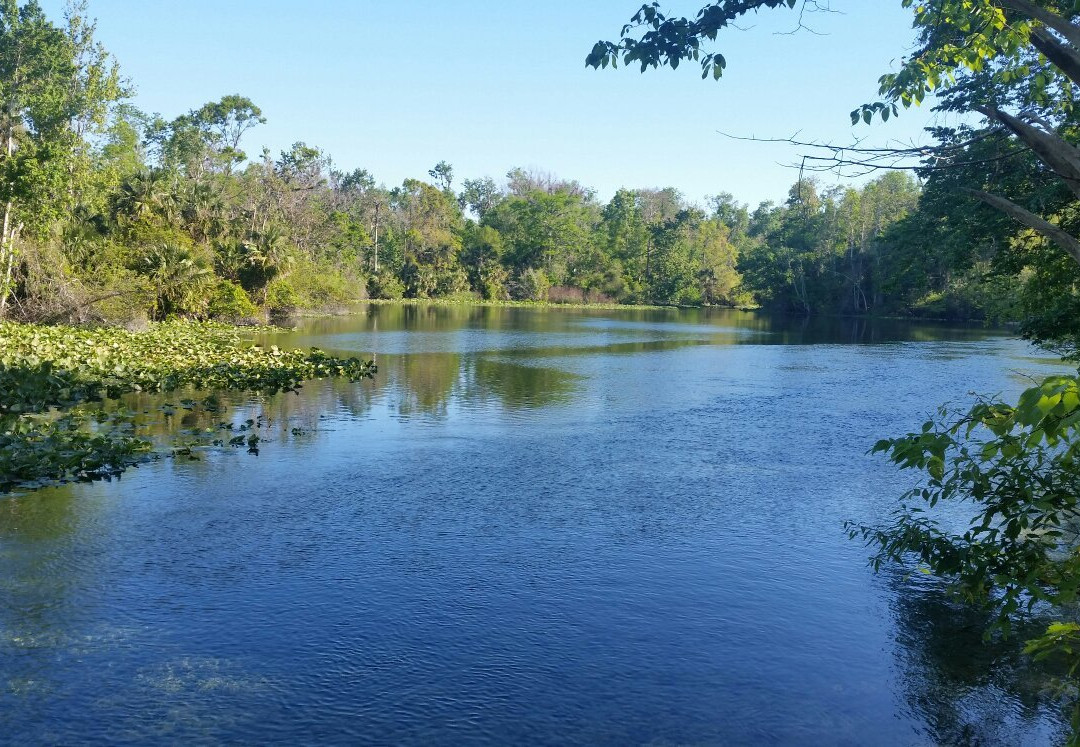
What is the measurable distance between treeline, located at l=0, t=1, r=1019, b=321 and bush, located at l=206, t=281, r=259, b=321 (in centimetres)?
11

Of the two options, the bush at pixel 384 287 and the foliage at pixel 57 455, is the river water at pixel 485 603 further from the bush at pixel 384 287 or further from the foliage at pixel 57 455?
the bush at pixel 384 287

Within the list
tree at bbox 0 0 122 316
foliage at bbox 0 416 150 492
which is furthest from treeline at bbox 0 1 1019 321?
foliage at bbox 0 416 150 492

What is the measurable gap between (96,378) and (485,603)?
15819 millimetres

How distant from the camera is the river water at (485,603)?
6.37m

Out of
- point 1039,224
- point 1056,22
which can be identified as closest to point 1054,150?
point 1039,224

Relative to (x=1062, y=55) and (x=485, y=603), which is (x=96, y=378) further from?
(x=1062, y=55)

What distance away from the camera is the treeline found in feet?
98.1

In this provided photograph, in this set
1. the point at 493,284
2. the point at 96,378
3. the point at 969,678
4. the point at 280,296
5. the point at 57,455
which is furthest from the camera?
the point at 493,284

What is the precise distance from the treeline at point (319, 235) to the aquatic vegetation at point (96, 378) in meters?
4.15

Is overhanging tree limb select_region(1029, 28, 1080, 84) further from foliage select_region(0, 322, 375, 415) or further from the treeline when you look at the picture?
foliage select_region(0, 322, 375, 415)

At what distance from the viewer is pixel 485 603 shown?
8.48 m

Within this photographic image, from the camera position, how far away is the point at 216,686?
6.66 m

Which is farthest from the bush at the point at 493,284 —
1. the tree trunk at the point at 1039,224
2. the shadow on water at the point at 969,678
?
the tree trunk at the point at 1039,224

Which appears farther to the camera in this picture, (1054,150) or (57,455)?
(57,455)
